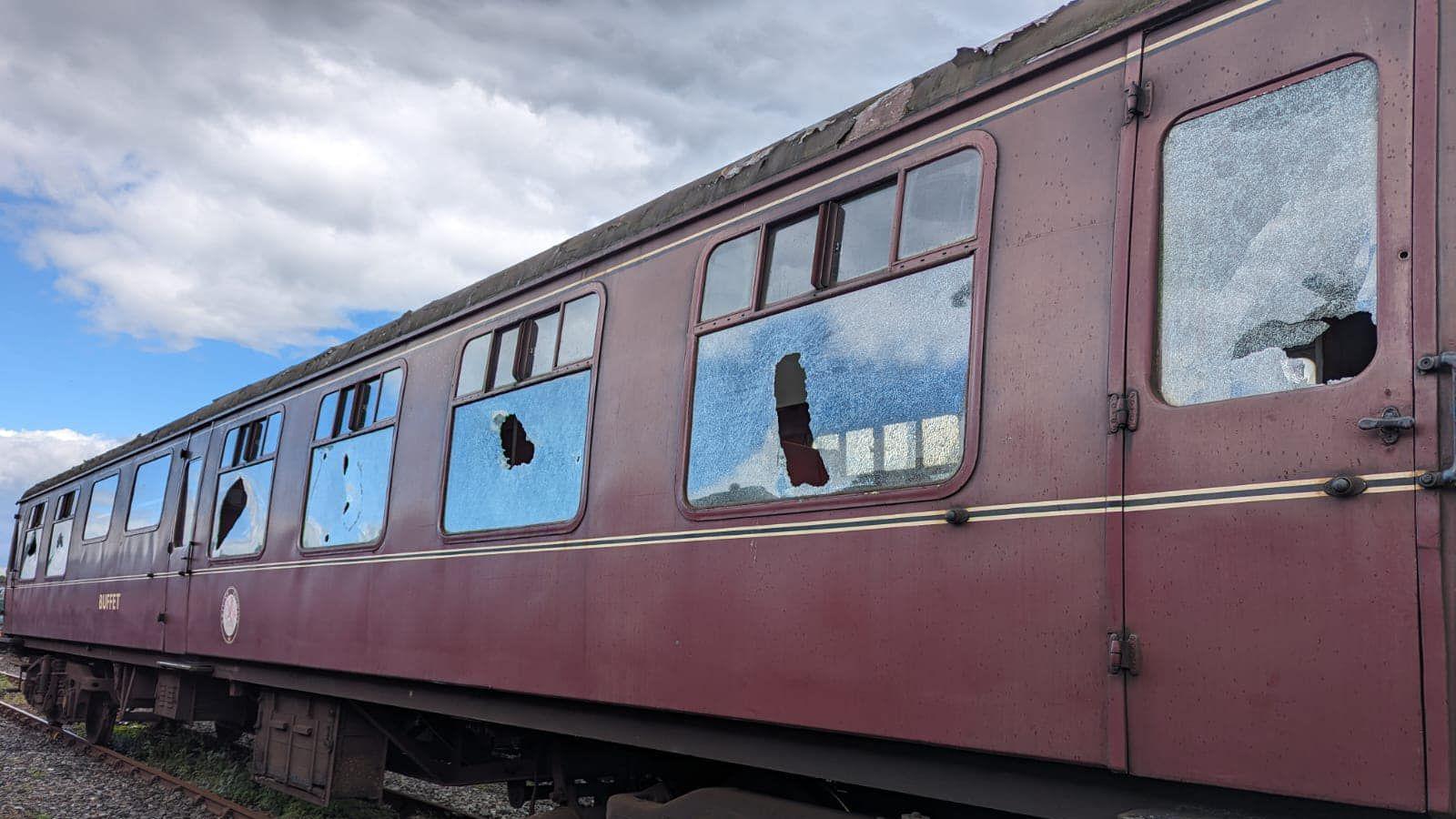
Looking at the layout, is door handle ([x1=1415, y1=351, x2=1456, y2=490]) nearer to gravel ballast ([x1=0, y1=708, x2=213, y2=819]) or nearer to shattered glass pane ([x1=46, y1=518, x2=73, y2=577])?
gravel ballast ([x1=0, y1=708, x2=213, y2=819])

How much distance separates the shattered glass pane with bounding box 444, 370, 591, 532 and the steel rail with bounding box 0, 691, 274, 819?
141 inches

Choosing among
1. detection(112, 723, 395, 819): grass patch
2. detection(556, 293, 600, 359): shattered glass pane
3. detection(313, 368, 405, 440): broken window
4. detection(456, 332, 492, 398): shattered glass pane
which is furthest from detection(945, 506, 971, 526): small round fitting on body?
detection(112, 723, 395, 819): grass patch

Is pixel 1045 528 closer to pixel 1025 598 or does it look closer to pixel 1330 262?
pixel 1025 598

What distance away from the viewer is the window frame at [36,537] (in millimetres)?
13641

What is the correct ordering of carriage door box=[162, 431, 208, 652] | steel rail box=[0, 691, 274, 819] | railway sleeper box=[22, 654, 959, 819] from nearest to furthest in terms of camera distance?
railway sleeper box=[22, 654, 959, 819] → steel rail box=[0, 691, 274, 819] → carriage door box=[162, 431, 208, 652]

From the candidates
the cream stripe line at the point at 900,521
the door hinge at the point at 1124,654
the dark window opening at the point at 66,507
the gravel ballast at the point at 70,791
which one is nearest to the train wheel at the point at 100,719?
the gravel ballast at the point at 70,791

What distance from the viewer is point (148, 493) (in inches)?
→ 396

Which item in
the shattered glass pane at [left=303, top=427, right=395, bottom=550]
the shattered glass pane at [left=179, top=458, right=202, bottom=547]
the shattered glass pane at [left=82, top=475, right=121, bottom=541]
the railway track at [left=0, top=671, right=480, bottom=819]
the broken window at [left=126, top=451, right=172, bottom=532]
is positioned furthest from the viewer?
the shattered glass pane at [left=82, top=475, right=121, bottom=541]

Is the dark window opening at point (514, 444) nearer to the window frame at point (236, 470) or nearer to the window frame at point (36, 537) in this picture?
the window frame at point (236, 470)

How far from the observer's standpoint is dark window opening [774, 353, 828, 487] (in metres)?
3.34

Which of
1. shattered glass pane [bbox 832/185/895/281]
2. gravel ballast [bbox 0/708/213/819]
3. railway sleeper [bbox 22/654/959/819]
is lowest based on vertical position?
gravel ballast [bbox 0/708/213/819]

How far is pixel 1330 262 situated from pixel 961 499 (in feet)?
3.38

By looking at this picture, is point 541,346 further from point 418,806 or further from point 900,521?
point 418,806

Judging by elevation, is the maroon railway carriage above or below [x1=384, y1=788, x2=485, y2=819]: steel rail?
above
